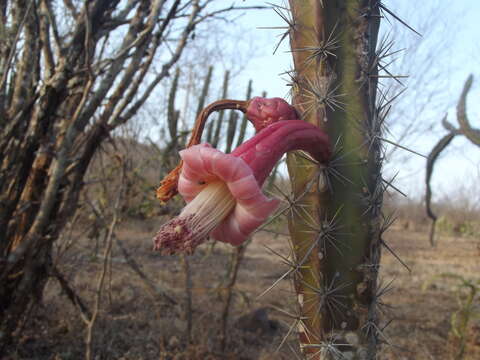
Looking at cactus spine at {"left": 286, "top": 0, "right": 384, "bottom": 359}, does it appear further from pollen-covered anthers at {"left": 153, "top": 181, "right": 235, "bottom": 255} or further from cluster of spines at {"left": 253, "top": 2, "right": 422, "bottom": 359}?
pollen-covered anthers at {"left": 153, "top": 181, "right": 235, "bottom": 255}

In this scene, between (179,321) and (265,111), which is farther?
(179,321)

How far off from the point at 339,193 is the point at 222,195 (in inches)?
19.9

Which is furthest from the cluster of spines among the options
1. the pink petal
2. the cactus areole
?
the pink petal

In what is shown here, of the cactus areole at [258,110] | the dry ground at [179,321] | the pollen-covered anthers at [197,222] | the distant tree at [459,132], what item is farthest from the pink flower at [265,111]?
the distant tree at [459,132]

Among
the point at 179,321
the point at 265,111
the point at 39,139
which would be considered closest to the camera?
Result: the point at 265,111

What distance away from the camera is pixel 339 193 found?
1299 mm

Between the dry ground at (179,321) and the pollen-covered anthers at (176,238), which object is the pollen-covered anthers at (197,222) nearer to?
the pollen-covered anthers at (176,238)

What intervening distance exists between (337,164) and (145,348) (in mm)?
3984

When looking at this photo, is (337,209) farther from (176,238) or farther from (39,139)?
(39,139)

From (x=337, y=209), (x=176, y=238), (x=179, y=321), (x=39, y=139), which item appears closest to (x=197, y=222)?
(x=176, y=238)

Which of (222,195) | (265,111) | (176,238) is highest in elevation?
(265,111)

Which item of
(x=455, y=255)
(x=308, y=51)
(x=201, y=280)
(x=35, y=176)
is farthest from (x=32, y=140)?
(x=455, y=255)

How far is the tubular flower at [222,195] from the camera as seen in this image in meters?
0.85

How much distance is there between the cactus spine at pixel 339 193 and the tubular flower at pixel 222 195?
34 cm
